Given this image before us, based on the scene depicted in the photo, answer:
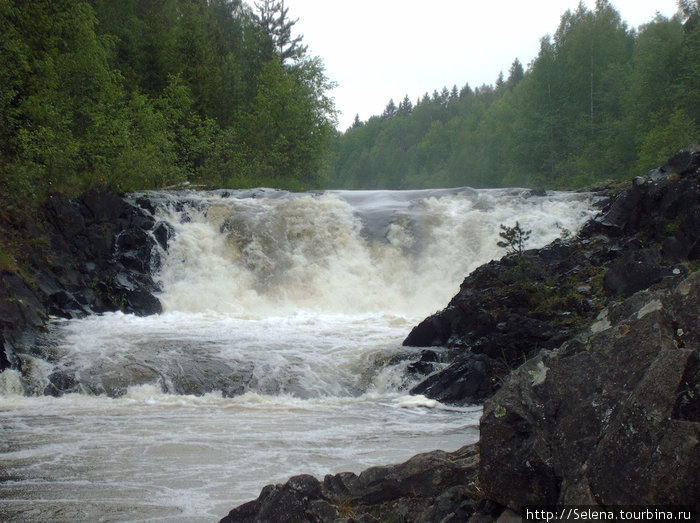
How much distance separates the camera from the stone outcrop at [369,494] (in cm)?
434

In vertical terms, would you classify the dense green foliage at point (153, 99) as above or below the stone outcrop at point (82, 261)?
above

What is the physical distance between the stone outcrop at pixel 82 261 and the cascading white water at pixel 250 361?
68 centimetres

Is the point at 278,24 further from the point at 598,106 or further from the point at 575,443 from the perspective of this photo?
the point at 575,443

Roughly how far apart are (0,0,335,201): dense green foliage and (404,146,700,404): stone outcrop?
38.3 feet

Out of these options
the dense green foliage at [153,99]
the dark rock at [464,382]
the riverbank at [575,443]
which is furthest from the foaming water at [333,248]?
the riverbank at [575,443]

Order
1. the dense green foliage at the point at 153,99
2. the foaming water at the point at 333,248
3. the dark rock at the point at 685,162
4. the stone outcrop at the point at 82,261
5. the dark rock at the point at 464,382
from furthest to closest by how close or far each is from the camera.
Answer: the dense green foliage at the point at 153,99
the foaming water at the point at 333,248
the stone outcrop at the point at 82,261
the dark rock at the point at 685,162
the dark rock at the point at 464,382

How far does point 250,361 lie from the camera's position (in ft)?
39.3

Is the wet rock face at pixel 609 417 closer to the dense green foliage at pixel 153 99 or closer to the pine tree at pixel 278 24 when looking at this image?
the dense green foliage at pixel 153 99

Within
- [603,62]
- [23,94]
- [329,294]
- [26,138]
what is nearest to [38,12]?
[23,94]

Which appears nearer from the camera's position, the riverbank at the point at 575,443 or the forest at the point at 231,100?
the riverbank at the point at 575,443

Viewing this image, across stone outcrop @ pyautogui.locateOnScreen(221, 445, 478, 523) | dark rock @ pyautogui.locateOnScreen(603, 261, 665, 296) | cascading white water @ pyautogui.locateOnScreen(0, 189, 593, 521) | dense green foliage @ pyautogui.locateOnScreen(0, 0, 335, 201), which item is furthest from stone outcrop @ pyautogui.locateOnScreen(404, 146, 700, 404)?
dense green foliage @ pyautogui.locateOnScreen(0, 0, 335, 201)

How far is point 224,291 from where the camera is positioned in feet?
60.2

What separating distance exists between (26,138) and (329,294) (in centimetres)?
931

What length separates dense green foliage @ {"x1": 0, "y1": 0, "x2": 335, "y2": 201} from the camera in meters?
19.6
